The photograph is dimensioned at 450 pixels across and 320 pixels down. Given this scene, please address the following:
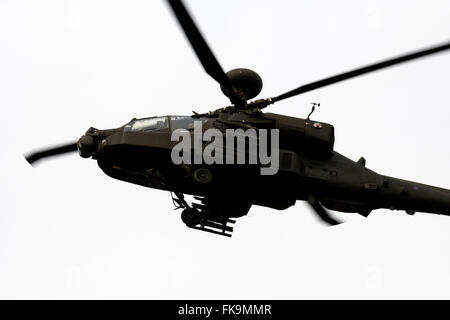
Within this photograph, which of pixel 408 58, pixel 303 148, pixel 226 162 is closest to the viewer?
pixel 408 58

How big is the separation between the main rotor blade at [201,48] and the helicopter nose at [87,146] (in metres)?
3.92

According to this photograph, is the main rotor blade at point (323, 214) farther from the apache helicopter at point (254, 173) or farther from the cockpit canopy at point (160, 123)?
the cockpit canopy at point (160, 123)

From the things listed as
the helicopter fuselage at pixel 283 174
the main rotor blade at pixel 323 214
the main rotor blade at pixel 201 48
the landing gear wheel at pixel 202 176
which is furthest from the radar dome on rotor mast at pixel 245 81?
the main rotor blade at pixel 323 214

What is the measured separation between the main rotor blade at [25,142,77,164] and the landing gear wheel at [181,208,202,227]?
379cm

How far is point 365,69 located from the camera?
17219mm

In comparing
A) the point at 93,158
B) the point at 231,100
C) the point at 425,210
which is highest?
the point at 231,100

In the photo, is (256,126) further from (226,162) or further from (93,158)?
(93,158)

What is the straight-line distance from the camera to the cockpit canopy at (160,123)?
18.8 meters

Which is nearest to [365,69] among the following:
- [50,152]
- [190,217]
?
[190,217]

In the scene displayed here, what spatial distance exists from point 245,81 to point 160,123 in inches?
102

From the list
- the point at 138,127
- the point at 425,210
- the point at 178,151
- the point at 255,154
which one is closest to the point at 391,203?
the point at 425,210

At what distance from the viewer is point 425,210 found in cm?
1931

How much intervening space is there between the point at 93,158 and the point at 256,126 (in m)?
4.59

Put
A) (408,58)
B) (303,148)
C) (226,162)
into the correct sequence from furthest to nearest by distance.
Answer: (303,148), (226,162), (408,58)
